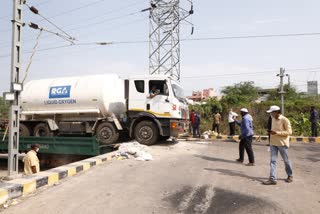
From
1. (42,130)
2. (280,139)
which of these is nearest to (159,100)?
(280,139)

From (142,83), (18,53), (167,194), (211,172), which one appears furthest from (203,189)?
(142,83)

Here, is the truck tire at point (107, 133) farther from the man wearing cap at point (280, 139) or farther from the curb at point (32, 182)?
the man wearing cap at point (280, 139)

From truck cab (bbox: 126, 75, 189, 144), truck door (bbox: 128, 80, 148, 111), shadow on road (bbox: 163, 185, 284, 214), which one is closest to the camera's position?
shadow on road (bbox: 163, 185, 284, 214)

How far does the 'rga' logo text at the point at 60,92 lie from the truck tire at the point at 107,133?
1996 millimetres

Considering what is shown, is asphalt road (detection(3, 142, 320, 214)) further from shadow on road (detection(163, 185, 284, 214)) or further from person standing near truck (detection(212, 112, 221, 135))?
person standing near truck (detection(212, 112, 221, 135))

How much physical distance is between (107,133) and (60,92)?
276 cm

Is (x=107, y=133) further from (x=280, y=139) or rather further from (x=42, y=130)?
(x=280, y=139)

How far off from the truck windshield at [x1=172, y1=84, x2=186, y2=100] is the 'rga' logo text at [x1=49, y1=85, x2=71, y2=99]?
4402mm

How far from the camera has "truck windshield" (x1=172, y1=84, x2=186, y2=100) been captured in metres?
10.3

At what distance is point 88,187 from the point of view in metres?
5.14

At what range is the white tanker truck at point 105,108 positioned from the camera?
1017cm

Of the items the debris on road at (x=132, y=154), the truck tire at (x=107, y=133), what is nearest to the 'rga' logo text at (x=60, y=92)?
the truck tire at (x=107, y=133)

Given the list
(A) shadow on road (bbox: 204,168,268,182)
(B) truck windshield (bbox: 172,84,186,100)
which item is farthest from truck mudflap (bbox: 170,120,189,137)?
(A) shadow on road (bbox: 204,168,268,182)

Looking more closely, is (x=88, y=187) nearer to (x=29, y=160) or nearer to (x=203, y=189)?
(x=203, y=189)
